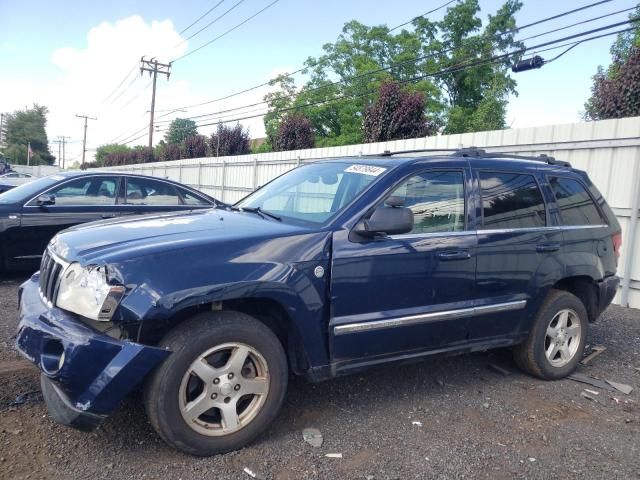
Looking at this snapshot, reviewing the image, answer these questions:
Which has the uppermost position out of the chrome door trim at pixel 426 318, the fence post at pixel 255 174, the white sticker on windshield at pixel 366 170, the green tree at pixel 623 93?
the green tree at pixel 623 93

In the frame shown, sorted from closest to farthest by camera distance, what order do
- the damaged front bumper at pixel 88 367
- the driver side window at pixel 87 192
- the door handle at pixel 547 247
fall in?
the damaged front bumper at pixel 88 367, the door handle at pixel 547 247, the driver side window at pixel 87 192

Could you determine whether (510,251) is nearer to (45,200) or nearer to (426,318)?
(426,318)

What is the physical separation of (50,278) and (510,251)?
3.25 meters

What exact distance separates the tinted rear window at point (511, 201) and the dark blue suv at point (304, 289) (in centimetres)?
1

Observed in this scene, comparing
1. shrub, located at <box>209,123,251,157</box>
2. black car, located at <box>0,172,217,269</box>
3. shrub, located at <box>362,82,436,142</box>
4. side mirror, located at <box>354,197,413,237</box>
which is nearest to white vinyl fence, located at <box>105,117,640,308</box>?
black car, located at <box>0,172,217,269</box>

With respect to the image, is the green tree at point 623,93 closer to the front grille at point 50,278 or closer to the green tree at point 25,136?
the front grille at point 50,278

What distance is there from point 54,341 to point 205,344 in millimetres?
795

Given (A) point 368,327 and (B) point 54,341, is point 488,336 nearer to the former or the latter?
(A) point 368,327

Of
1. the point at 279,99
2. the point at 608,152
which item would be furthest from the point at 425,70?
the point at 608,152

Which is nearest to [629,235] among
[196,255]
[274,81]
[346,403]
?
[346,403]

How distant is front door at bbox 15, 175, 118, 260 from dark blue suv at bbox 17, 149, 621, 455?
363cm

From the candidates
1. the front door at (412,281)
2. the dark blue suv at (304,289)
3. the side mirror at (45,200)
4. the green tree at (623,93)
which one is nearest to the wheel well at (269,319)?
the dark blue suv at (304,289)

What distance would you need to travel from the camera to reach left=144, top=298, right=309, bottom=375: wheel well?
9.68ft

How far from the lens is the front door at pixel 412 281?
330 centimetres
